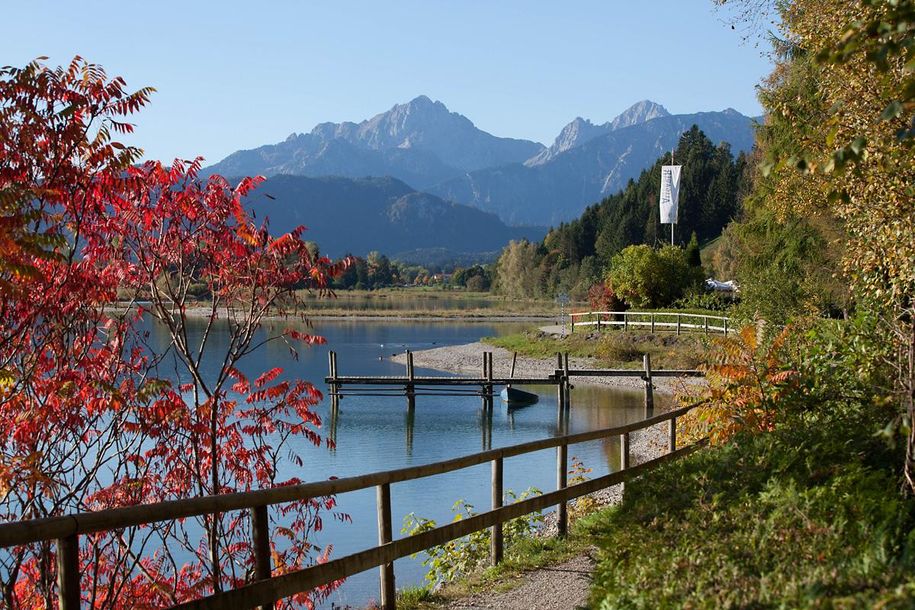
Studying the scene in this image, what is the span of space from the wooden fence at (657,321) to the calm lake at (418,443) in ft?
23.2

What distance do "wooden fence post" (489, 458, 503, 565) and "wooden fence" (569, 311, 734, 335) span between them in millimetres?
35581

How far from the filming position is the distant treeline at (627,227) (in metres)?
116

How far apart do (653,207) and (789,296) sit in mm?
90968

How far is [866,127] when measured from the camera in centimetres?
1083

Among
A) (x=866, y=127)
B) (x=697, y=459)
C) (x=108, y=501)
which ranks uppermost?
(x=866, y=127)

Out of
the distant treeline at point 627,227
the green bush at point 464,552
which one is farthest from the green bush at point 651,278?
the distant treeline at point 627,227

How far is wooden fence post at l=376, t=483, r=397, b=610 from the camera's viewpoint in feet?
23.2

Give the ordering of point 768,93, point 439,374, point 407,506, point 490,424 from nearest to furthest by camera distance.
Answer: point 407,506, point 768,93, point 490,424, point 439,374

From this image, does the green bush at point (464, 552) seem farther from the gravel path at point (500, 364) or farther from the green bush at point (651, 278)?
the green bush at point (651, 278)

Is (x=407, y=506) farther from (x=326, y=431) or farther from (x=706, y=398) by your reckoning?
(x=326, y=431)

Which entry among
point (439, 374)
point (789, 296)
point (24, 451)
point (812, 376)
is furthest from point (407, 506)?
point (439, 374)

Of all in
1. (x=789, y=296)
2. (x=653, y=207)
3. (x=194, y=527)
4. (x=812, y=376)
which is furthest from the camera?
(x=653, y=207)

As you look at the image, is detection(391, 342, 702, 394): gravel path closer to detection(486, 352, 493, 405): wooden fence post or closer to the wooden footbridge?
detection(486, 352, 493, 405): wooden fence post

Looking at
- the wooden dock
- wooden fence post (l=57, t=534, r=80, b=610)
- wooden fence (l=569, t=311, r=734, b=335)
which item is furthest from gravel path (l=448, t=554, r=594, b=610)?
wooden fence (l=569, t=311, r=734, b=335)
